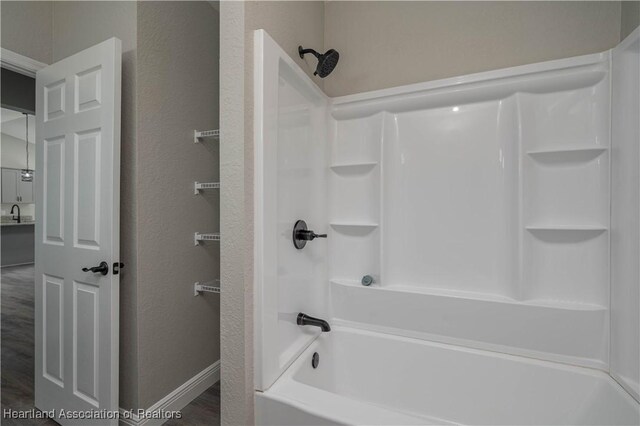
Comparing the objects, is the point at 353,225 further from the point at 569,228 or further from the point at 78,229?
the point at 78,229

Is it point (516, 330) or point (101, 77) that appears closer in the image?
point (516, 330)

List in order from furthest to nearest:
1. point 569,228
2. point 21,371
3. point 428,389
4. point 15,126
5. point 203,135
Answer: point 15,126 → point 21,371 → point 203,135 → point 428,389 → point 569,228

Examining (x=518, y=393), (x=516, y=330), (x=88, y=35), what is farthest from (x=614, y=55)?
(x=88, y=35)

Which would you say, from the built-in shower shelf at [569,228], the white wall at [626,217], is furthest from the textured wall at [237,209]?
the white wall at [626,217]

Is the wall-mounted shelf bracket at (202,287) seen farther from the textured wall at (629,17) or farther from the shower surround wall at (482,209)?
the textured wall at (629,17)

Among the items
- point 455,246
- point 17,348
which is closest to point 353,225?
point 455,246

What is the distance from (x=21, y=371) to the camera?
2299 mm

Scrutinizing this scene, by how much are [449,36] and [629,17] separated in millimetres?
701

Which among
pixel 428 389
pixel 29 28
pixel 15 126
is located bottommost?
pixel 428 389

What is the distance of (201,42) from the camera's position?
2.08 metres

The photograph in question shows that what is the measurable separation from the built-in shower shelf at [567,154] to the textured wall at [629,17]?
1.56ft

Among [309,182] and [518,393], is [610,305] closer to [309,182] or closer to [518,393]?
[518,393]

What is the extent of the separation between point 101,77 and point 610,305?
2.73 metres

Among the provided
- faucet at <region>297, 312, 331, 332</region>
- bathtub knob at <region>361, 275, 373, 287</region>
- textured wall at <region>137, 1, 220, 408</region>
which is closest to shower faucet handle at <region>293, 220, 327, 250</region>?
faucet at <region>297, 312, 331, 332</region>
